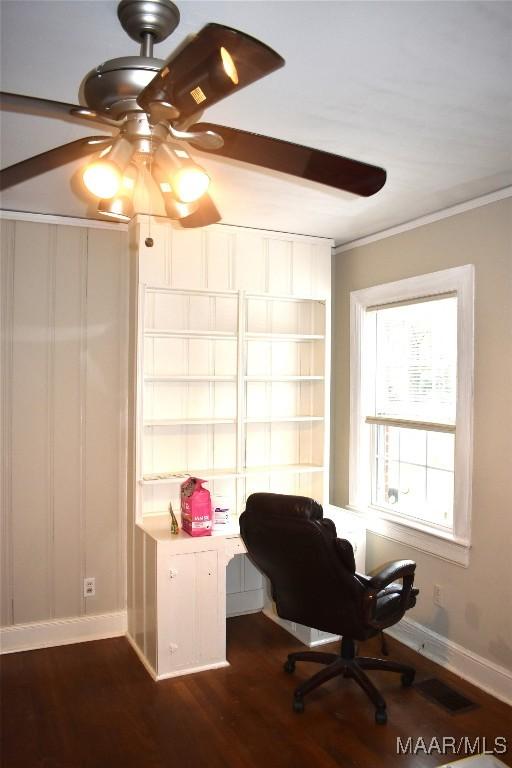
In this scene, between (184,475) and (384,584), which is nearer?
(384,584)

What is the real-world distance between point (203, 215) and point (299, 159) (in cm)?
53

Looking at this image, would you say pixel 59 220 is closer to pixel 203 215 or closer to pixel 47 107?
pixel 203 215

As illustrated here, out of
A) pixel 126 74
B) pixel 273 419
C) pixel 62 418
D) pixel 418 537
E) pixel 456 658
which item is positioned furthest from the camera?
pixel 273 419

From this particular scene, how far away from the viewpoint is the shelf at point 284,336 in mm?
3957

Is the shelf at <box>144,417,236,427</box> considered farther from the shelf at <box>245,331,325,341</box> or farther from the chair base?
the chair base

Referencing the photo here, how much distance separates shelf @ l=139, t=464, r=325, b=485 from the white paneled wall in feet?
1.01

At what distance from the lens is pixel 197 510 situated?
136 inches

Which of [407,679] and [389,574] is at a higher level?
[389,574]

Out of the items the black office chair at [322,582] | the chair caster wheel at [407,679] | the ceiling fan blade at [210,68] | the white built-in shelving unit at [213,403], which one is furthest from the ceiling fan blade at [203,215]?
the chair caster wheel at [407,679]

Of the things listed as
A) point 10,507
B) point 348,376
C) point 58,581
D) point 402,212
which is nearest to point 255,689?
point 58,581

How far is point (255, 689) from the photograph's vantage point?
3201 mm

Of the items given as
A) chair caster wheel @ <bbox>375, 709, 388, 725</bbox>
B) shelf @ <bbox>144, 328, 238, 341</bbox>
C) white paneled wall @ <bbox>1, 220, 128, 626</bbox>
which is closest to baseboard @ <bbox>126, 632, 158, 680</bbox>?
white paneled wall @ <bbox>1, 220, 128, 626</bbox>

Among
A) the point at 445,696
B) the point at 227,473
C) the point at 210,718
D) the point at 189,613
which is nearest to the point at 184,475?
the point at 227,473

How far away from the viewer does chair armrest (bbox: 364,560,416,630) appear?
288 centimetres
